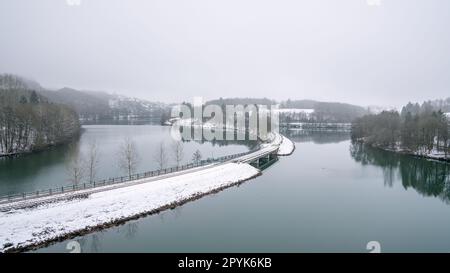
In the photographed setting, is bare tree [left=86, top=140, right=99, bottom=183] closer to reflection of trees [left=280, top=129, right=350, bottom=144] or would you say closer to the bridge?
the bridge

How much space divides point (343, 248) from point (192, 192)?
1679 cm

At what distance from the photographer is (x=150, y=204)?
28.2m

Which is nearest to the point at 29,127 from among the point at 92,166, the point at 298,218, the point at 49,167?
the point at 49,167

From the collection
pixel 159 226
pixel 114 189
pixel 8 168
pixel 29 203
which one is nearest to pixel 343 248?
pixel 159 226

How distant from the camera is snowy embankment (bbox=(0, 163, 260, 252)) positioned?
20764 millimetres

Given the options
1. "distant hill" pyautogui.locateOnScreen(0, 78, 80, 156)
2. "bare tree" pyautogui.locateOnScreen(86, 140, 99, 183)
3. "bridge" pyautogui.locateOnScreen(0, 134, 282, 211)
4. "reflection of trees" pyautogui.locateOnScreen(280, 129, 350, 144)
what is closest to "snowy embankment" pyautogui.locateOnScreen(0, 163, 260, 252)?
"bridge" pyautogui.locateOnScreen(0, 134, 282, 211)

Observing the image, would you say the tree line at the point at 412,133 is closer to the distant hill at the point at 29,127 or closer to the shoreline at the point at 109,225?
the shoreline at the point at 109,225

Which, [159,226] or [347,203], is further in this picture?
[347,203]

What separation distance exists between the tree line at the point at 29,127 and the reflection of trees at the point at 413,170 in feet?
199

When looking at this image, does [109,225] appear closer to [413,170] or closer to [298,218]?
[298,218]

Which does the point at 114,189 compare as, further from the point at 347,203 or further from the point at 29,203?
the point at 347,203

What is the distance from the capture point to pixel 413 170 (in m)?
49.8

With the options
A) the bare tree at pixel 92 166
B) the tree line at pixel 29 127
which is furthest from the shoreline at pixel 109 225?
the tree line at pixel 29 127
